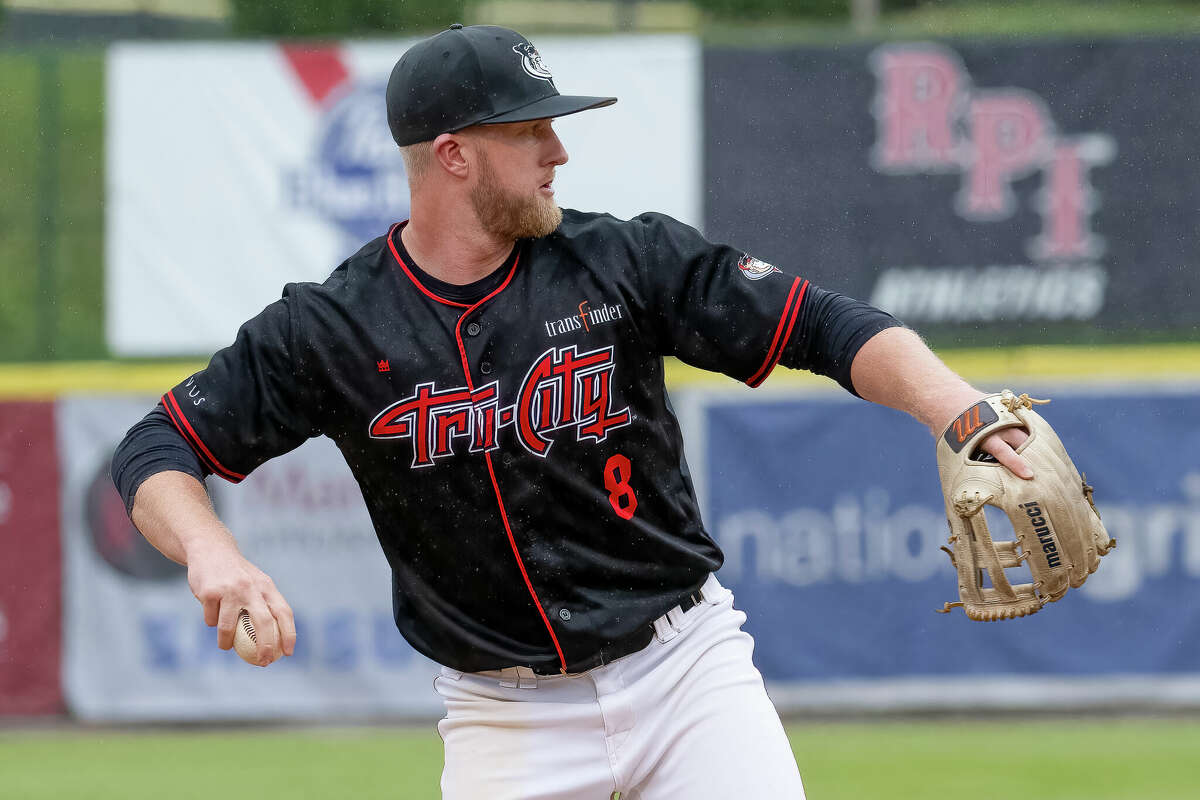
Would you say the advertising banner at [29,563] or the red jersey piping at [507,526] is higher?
the red jersey piping at [507,526]

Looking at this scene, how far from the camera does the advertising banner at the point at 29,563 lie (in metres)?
9.15

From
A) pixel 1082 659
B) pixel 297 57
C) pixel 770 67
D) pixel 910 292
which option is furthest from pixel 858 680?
pixel 297 57

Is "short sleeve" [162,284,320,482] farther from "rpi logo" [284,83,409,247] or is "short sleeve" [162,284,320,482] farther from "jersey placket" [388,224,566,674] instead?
"rpi logo" [284,83,409,247]

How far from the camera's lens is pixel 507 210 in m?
3.33

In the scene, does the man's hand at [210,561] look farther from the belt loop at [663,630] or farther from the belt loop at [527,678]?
the belt loop at [663,630]

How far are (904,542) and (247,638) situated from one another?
6591mm

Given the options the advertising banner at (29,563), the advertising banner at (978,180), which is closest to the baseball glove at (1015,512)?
the advertising banner at (978,180)

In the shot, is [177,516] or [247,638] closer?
[247,638]

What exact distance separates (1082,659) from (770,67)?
12.9ft

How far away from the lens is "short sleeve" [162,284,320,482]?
3.32 meters

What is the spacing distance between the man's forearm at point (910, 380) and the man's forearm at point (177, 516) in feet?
4.13

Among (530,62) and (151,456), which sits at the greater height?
(530,62)

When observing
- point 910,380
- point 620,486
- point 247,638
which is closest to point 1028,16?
point 620,486

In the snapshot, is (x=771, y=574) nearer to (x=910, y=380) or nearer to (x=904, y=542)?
(x=904, y=542)
